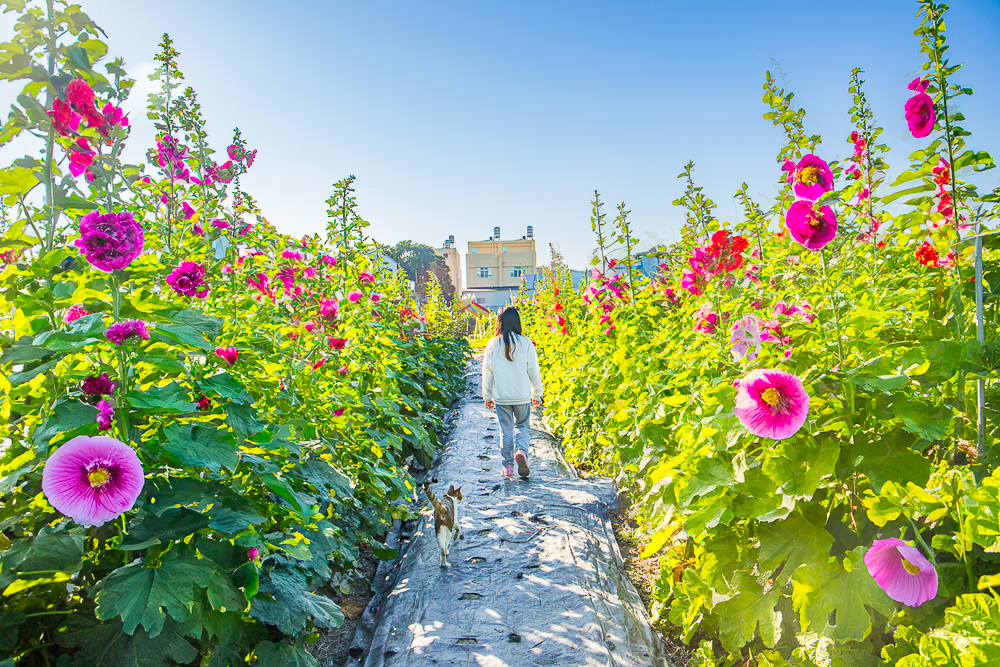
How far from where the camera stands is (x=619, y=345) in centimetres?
359

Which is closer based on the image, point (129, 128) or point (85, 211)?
point (85, 211)

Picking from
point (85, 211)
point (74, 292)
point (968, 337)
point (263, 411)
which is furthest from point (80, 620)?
point (968, 337)

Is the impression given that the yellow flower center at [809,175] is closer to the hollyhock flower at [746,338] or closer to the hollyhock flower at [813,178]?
the hollyhock flower at [813,178]

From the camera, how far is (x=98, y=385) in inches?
46.1

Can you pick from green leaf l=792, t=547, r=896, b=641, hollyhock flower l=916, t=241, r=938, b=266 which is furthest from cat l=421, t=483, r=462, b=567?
hollyhock flower l=916, t=241, r=938, b=266

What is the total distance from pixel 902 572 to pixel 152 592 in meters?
1.54

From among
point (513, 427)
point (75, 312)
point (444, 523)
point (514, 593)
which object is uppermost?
point (75, 312)

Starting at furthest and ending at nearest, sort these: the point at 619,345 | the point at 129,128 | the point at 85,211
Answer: the point at 619,345 → the point at 129,128 → the point at 85,211

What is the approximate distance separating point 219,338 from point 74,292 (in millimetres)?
632

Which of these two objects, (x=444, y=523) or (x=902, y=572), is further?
(x=444, y=523)

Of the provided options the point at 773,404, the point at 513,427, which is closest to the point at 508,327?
the point at 513,427

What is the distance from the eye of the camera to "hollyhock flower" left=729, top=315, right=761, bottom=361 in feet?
5.86

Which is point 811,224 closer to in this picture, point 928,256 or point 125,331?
point 928,256

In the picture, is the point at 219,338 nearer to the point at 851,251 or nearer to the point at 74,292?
the point at 74,292
